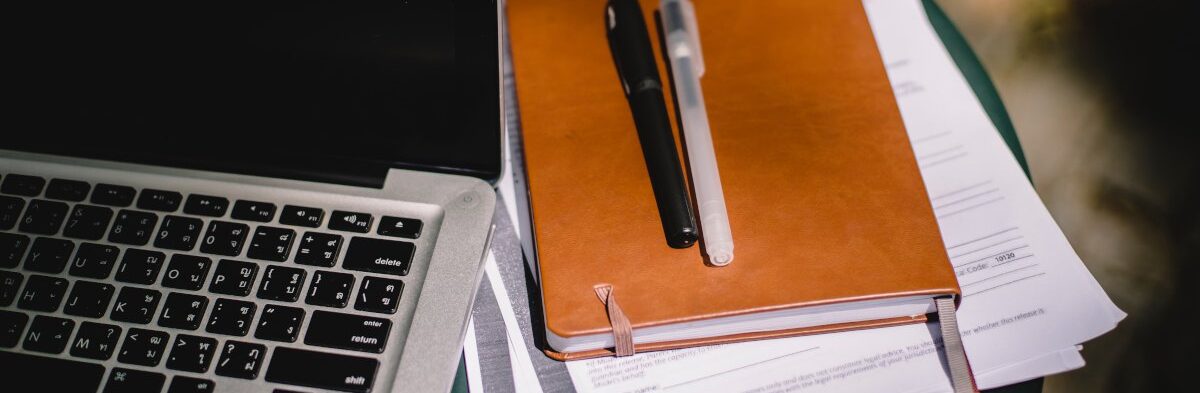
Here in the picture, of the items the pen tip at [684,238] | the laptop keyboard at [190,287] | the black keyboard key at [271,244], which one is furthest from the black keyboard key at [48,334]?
the pen tip at [684,238]

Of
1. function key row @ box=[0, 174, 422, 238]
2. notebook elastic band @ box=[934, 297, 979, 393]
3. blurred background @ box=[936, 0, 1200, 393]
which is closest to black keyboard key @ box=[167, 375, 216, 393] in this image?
function key row @ box=[0, 174, 422, 238]

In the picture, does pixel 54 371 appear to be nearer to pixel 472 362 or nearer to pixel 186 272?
pixel 186 272

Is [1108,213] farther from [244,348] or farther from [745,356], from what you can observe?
[244,348]

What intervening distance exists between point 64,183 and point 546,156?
1.07 ft

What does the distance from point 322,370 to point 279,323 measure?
0.04m

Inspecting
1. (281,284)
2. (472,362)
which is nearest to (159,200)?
(281,284)

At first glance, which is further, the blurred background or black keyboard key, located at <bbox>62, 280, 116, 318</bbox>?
the blurred background

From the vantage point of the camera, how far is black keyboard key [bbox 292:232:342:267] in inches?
16.9

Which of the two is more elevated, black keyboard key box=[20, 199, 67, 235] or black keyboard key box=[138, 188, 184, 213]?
black keyboard key box=[138, 188, 184, 213]

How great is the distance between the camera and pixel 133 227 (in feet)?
1.46

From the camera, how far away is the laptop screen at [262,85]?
0.45 meters

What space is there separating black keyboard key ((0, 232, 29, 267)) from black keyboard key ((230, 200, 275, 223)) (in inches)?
5.2

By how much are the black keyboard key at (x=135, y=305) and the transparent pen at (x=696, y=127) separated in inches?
13.9

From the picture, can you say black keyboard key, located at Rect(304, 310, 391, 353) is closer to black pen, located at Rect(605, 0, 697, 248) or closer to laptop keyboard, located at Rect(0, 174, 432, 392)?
laptop keyboard, located at Rect(0, 174, 432, 392)
